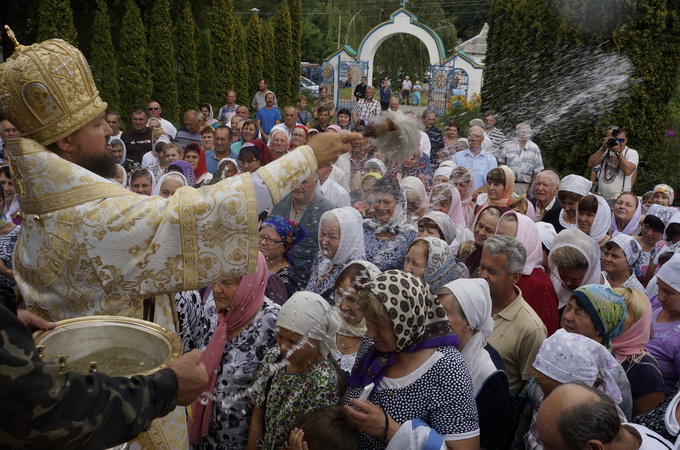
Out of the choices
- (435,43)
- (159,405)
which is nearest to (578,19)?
(159,405)

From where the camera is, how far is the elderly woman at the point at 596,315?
3.77 metres

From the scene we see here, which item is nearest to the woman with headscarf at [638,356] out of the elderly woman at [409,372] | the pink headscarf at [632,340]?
the pink headscarf at [632,340]

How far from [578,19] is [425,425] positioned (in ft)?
37.3

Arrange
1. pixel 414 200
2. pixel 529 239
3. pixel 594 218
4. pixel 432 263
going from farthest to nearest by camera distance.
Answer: pixel 414 200, pixel 594 218, pixel 529 239, pixel 432 263

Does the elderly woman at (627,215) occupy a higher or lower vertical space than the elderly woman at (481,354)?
lower

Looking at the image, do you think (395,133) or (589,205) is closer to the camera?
(395,133)

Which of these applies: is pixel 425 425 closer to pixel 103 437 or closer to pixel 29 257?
pixel 103 437

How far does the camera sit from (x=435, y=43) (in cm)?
3119

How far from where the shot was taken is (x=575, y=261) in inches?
193

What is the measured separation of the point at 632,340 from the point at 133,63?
16.3m

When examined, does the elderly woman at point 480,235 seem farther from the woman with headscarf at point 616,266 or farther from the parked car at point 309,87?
the parked car at point 309,87

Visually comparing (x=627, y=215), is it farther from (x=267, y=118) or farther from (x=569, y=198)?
(x=267, y=118)

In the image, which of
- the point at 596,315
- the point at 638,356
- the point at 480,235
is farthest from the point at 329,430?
the point at 480,235

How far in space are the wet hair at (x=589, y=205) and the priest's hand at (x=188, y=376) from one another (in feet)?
16.8
